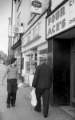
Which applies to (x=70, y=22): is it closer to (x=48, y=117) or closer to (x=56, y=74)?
(x=56, y=74)

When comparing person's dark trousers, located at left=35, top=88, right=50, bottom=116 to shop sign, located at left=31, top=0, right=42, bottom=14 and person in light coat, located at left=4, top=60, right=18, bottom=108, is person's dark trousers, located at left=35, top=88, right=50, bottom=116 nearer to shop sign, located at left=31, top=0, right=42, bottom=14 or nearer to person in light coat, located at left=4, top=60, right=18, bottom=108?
person in light coat, located at left=4, top=60, right=18, bottom=108

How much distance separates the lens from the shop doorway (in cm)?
692

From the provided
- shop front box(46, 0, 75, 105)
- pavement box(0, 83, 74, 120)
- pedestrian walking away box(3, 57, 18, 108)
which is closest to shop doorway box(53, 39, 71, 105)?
shop front box(46, 0, 75, 105)

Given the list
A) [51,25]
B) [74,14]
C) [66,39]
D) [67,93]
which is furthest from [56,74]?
[74,14]

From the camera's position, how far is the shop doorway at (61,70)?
6.92 m

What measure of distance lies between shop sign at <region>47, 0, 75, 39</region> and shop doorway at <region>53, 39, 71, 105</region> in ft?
1.81

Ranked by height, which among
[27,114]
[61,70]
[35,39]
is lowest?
[27,114]

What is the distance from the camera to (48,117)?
18.6 feet

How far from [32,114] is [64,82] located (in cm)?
184

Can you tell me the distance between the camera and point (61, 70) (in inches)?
275

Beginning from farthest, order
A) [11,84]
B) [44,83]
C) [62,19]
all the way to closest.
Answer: [11,84] → [62,19] → [44,83]

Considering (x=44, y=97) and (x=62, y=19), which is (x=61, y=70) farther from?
(x=62, y=19)

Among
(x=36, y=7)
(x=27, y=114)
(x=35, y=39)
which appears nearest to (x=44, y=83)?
(x=27, y=114)

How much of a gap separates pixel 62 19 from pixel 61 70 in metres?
1.93
